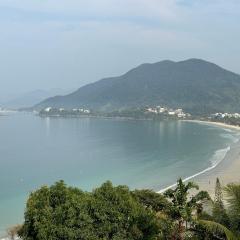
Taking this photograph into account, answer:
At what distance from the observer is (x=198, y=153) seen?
83.6 m

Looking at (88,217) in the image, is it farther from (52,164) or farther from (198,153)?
(198,153)

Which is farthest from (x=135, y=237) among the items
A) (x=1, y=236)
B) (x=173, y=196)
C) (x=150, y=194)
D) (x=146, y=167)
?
(x=146, y=167)

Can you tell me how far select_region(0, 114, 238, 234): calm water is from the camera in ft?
180

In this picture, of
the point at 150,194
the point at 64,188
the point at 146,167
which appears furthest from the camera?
the point at 146,167

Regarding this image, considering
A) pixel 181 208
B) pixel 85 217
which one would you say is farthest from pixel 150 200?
pixel 181 208

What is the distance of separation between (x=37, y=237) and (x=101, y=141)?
87726mm

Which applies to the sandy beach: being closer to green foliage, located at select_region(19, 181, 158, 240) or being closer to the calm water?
the calm water

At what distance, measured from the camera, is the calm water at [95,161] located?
180ft

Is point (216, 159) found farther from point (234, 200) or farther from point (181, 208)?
point (234, 200)

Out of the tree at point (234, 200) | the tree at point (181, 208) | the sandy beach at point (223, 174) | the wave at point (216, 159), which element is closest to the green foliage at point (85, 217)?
the tree at point (181, 208)

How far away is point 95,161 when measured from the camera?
74.8 m

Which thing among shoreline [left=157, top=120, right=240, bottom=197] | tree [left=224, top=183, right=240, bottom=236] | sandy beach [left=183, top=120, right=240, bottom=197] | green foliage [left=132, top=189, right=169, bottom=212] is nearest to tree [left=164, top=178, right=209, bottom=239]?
tree [left=224, top=183, right=240, bottom=236]

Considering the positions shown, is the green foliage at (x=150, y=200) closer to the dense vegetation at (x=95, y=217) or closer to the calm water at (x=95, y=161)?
the dense vegetation at (x=95, y=217)

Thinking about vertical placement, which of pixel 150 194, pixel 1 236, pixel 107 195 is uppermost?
pixel 107 195
